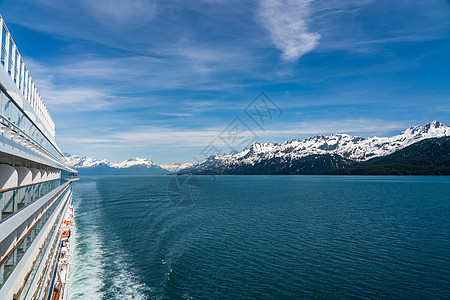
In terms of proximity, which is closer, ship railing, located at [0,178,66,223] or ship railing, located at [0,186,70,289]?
ship railing, located at [0,186,70,289]

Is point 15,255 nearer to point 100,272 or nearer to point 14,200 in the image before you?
point 14,200

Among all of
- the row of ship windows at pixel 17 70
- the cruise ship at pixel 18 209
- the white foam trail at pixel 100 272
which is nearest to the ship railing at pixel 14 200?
the cruise ship at pixel 18 209

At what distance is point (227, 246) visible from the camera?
36.0 meters

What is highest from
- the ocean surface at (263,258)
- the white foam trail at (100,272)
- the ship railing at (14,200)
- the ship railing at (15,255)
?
the ship railing at (14,200)

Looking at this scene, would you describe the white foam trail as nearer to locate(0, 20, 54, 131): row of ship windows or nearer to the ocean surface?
the ocean surface

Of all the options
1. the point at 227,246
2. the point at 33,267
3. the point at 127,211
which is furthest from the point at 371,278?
the point at 127,211

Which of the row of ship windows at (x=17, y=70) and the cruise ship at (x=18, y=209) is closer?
the cruise ship at (x=18, y=209)

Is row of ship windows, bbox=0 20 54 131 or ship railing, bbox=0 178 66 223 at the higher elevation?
row of ship windows, bbox=0 20 54 131

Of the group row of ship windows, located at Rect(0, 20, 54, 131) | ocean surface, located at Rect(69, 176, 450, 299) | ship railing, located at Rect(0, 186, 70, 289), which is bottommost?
ocean surface, located at Rect(69, 176, 450, 299)

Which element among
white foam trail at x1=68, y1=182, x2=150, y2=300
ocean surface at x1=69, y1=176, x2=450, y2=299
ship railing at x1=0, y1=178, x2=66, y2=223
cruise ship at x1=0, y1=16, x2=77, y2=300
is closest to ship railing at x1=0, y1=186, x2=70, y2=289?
cruise ship at x1=0, y1=16, x2=77, y2=300

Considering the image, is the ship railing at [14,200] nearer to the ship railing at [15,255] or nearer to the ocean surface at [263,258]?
the ship railing at [15,255]

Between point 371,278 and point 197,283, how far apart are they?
16563 mm

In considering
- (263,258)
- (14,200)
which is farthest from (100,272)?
(14,200)

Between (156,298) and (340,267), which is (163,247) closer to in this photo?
(156,298)
